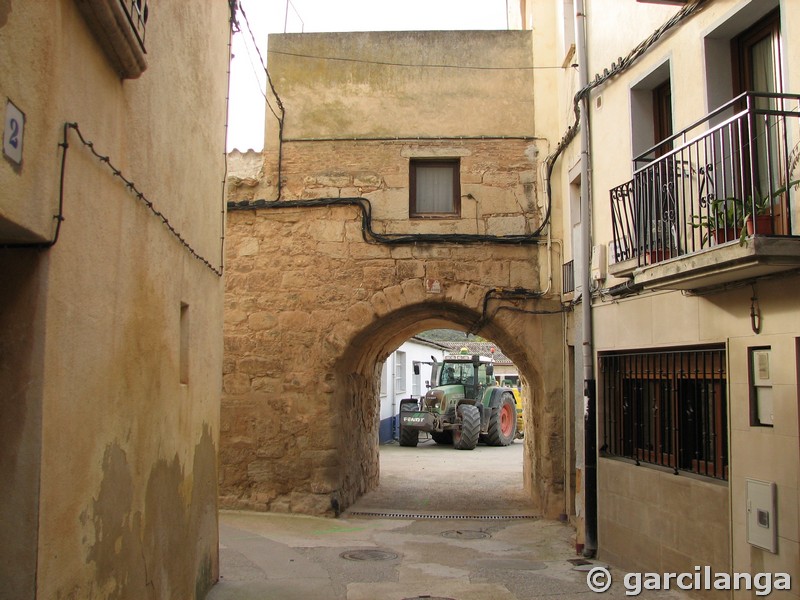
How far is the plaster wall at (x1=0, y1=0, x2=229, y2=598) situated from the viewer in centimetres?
253

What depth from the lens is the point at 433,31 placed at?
1027 centimetres

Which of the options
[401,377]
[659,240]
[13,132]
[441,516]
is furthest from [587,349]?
[401,377]

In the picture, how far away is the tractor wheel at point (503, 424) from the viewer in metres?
21.5

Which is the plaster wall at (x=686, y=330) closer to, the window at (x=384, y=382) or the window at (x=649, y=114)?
the window at (x=649, y=114)

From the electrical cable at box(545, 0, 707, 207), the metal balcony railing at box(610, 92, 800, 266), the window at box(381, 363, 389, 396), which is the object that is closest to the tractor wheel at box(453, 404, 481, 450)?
the window at box(381, 363, 389, 396)

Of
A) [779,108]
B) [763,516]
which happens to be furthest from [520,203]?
[763,516]

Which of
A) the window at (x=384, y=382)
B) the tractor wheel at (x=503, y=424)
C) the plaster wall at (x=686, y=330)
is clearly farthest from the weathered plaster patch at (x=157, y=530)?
the window at (x=384, y=382)

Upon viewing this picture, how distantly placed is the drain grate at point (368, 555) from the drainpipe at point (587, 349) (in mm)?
2008

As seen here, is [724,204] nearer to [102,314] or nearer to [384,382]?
[102,314]

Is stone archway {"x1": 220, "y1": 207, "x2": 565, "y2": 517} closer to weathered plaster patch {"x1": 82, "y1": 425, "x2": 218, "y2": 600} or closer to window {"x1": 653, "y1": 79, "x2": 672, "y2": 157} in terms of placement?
window {"x1": 653, "y1": 79, "x2": 672, "y2": 157}

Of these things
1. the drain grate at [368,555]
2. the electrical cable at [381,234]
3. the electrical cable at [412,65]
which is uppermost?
the electrical cable at [412,65]

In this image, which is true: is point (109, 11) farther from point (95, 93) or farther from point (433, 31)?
point (433, 31)

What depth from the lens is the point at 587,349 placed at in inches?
301

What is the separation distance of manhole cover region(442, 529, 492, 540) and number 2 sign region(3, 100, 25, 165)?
733 cm
